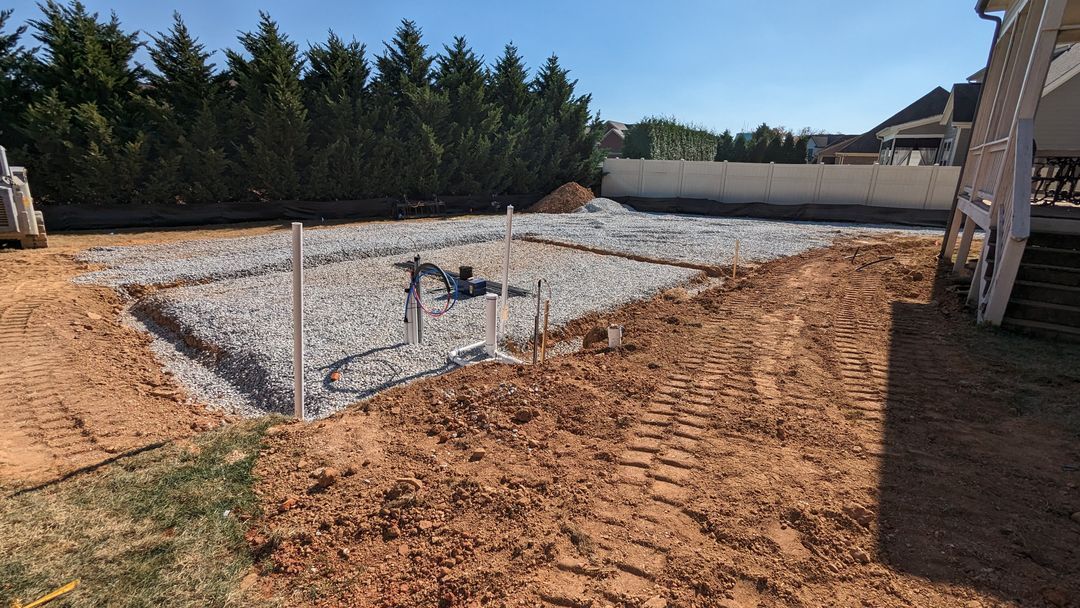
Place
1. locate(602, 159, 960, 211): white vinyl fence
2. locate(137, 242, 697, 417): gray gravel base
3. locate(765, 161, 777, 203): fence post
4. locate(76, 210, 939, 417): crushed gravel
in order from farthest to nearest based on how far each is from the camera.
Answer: locate(765, 161, 777, 203): fence post
locate(602, 159, 960, 211): white vinyl fence
locate(76, 210, 939, 417): crushed gravel
locate(137, 242, 697, 417): gray gravel base

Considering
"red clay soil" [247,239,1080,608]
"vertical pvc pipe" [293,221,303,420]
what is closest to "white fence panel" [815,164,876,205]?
"red clay soil" [247,239,1080,608]

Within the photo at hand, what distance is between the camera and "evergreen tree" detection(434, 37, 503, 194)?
20.7 m

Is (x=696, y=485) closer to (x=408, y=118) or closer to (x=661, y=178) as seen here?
(x=408, y=118)

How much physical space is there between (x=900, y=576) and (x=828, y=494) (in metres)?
0.61

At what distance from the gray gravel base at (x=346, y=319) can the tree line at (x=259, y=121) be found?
9033 millimetres

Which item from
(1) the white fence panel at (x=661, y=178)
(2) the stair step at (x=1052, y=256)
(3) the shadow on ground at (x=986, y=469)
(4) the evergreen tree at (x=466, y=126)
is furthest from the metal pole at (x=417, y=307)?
(1) the white fence panel at (x=661, y=178)

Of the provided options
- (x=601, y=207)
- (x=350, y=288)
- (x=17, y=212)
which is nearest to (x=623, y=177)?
(x=601, y=207)

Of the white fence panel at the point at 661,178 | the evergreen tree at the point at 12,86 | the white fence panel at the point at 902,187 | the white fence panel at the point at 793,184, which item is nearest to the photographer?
the evergreen tree at the point at 12,86

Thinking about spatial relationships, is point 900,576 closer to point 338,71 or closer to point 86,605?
point 86,605

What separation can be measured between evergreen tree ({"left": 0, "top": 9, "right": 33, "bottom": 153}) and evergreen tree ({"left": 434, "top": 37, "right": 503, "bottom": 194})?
12.3 metres

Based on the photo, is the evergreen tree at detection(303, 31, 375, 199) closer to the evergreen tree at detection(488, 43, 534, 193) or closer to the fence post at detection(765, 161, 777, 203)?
the evergreen tree at detection(488, 43, 534, 193)

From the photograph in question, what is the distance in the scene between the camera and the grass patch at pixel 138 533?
2.22m

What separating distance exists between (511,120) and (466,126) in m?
2.74

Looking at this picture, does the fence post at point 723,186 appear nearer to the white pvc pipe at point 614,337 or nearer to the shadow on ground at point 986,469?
the shadow on ground at point 986,469
